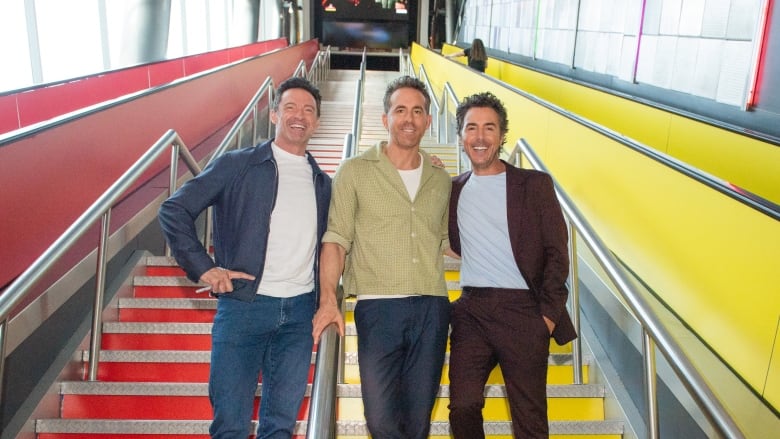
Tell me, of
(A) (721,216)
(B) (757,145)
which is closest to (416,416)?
(A) (721,216)

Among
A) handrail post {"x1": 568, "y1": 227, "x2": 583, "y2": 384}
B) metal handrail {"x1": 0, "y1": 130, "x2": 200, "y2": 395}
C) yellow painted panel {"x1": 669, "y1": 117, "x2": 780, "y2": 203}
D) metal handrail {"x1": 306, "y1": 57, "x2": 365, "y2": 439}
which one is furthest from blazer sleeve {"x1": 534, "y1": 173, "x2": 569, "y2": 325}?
metal handrail {"x1": 0, "y1": 130, "x2": 200, "y2": 395}

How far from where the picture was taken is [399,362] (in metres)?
2.12

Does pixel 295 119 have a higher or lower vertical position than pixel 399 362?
higher

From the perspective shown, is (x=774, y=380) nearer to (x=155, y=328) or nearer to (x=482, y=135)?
(x=482, y=135)

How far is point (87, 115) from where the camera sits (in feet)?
13.5

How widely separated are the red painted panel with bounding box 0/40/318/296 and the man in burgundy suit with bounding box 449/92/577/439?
7.49 feet

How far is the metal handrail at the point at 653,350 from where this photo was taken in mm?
1587

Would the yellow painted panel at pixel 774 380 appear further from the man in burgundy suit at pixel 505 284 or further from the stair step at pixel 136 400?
the stair step at pixel 136 400

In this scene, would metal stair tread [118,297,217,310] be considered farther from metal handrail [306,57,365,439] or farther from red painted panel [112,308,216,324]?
metal handrail [306,57,365,439]

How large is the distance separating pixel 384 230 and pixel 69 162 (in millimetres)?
2564

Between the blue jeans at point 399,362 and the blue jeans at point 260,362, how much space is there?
233mm

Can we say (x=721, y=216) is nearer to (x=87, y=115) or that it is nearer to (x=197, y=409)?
(x=197, y=409)

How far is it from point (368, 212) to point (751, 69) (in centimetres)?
346

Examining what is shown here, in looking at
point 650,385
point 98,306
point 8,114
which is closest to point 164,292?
point 98,306
